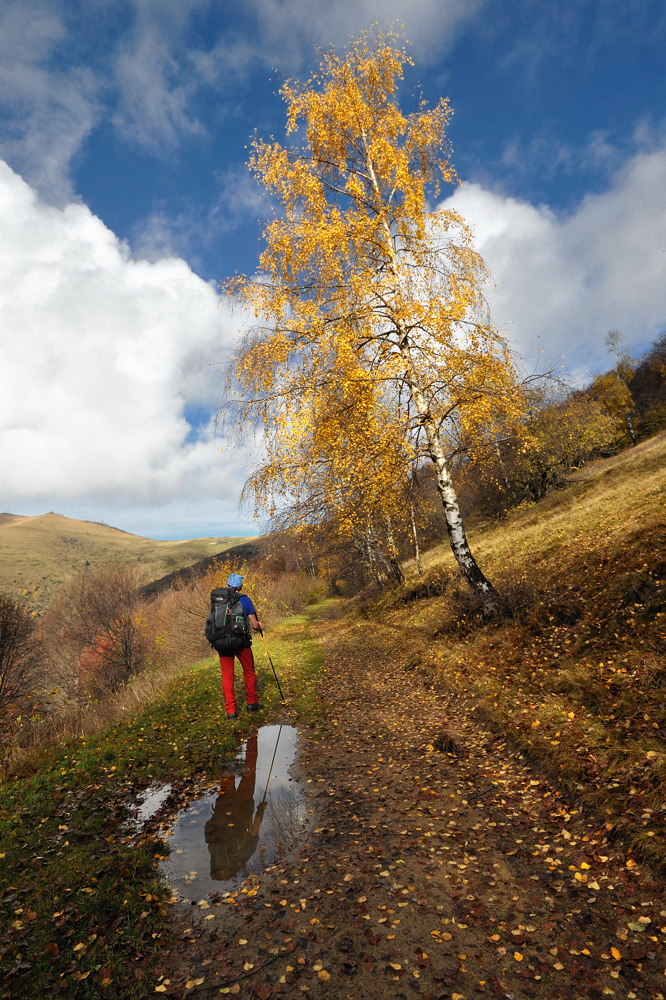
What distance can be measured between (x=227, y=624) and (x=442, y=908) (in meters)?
5.95

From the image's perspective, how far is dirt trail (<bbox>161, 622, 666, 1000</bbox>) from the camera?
326cm

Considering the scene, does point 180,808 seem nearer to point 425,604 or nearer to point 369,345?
point 369,345

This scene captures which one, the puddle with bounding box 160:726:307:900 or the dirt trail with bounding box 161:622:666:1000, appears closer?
the dirt trail with bounding box 161:622:666:1000

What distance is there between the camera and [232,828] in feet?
18.2

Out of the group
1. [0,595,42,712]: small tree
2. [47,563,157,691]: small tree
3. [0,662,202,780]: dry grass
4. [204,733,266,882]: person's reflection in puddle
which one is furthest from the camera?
[47,563,157,691]: small tree

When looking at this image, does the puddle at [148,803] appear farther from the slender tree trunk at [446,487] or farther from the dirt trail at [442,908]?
the slender tree trunk at [446,487]

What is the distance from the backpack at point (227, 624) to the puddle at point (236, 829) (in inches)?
82.4

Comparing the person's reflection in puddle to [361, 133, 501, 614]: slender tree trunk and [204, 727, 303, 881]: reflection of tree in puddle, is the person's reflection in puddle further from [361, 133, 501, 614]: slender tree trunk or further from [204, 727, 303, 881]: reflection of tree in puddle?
[361, 133, 501, 614]: slender tree trunk

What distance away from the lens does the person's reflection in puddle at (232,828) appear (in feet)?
15.8

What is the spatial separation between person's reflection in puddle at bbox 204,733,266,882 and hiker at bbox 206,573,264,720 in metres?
2.20

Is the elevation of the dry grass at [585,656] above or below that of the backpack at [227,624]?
below

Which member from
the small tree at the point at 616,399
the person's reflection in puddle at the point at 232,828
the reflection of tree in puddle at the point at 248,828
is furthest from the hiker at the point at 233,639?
the small tree at the point at 616,399

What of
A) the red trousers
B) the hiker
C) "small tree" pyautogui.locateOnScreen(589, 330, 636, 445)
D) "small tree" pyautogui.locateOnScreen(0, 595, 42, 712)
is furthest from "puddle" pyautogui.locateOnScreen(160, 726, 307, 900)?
"small tree" pyautogui.locateOnScreen(589, 330, 636, 445)

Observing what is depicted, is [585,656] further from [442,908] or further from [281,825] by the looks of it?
[281,825]
